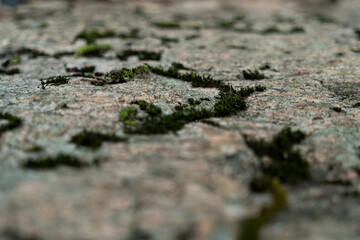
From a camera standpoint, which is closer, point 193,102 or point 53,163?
point 53,163

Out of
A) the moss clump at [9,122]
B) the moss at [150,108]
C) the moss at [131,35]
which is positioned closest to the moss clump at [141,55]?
the moss at [131,35]

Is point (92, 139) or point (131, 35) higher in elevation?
point (131, 35)

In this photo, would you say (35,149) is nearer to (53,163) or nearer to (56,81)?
(53,163)

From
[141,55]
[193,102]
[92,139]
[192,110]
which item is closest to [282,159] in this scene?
[192,110]

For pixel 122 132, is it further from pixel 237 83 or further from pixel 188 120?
pixel 237 83

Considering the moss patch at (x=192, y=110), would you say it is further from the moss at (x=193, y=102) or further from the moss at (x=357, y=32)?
the moss at (x=357, y=32)

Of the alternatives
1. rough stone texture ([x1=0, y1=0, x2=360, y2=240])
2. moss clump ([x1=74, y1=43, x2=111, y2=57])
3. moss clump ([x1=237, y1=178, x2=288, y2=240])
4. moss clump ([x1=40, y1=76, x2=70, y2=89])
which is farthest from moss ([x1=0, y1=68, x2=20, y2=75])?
moss clump ([x1=237, y1=178, x2=288, y2=240])
